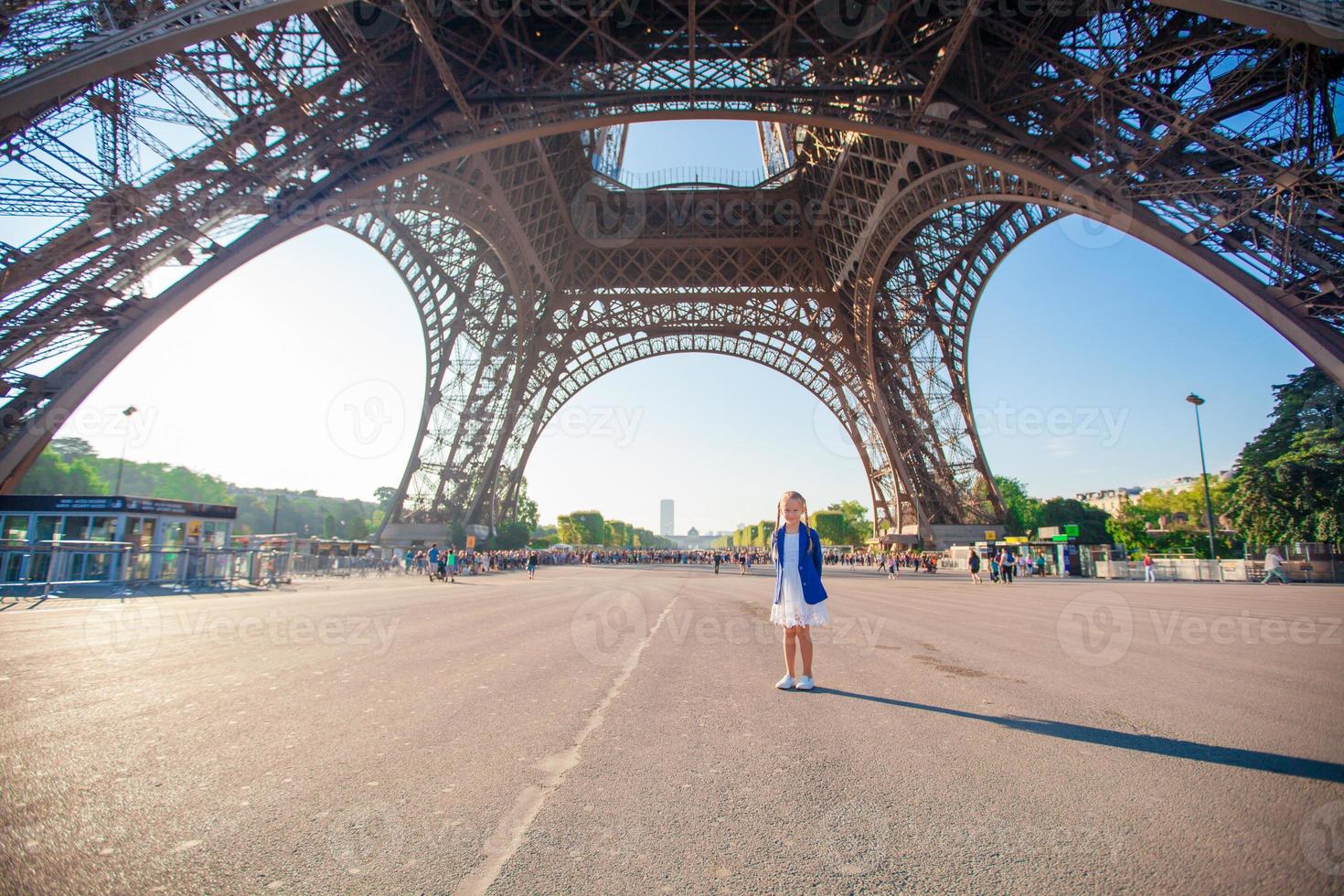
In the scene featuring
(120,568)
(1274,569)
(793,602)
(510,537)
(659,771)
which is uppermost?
(510,537)

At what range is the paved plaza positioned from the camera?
222 cm

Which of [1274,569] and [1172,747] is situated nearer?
[1172,747]

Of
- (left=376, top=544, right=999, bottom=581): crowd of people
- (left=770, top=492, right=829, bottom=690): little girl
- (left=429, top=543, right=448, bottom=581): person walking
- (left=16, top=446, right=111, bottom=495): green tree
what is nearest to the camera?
(left=770, top=492, right=829, bottom=690): little girl

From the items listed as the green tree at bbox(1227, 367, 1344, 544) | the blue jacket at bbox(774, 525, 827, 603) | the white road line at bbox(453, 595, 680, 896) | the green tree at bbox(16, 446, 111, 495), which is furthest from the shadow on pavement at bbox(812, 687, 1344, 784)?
the green tree at bbox(16, 446, 111, 495)

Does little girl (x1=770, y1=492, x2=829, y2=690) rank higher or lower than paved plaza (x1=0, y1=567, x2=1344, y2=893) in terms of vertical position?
higher

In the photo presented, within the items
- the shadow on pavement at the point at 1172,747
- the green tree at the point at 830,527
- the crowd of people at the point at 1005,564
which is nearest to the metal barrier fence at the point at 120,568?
the shadow on pavement at the point at 1172,747

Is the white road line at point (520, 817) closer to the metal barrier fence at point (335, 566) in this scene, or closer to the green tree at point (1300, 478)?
the metal barrier fence at point (335, 566)

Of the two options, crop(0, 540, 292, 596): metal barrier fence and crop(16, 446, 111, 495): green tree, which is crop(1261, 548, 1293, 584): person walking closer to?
crop(0, 540, 292, 596): metal barrier fence

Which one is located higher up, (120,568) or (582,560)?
(120,568)

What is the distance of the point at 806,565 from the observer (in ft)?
17.6

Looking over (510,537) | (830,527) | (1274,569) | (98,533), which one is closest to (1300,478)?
(1274,569)

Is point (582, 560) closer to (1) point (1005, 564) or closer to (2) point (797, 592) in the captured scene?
(1) point (1005, 564)

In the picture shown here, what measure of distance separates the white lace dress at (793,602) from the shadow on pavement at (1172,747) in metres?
0.99

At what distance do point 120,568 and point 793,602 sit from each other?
67.3 feet
